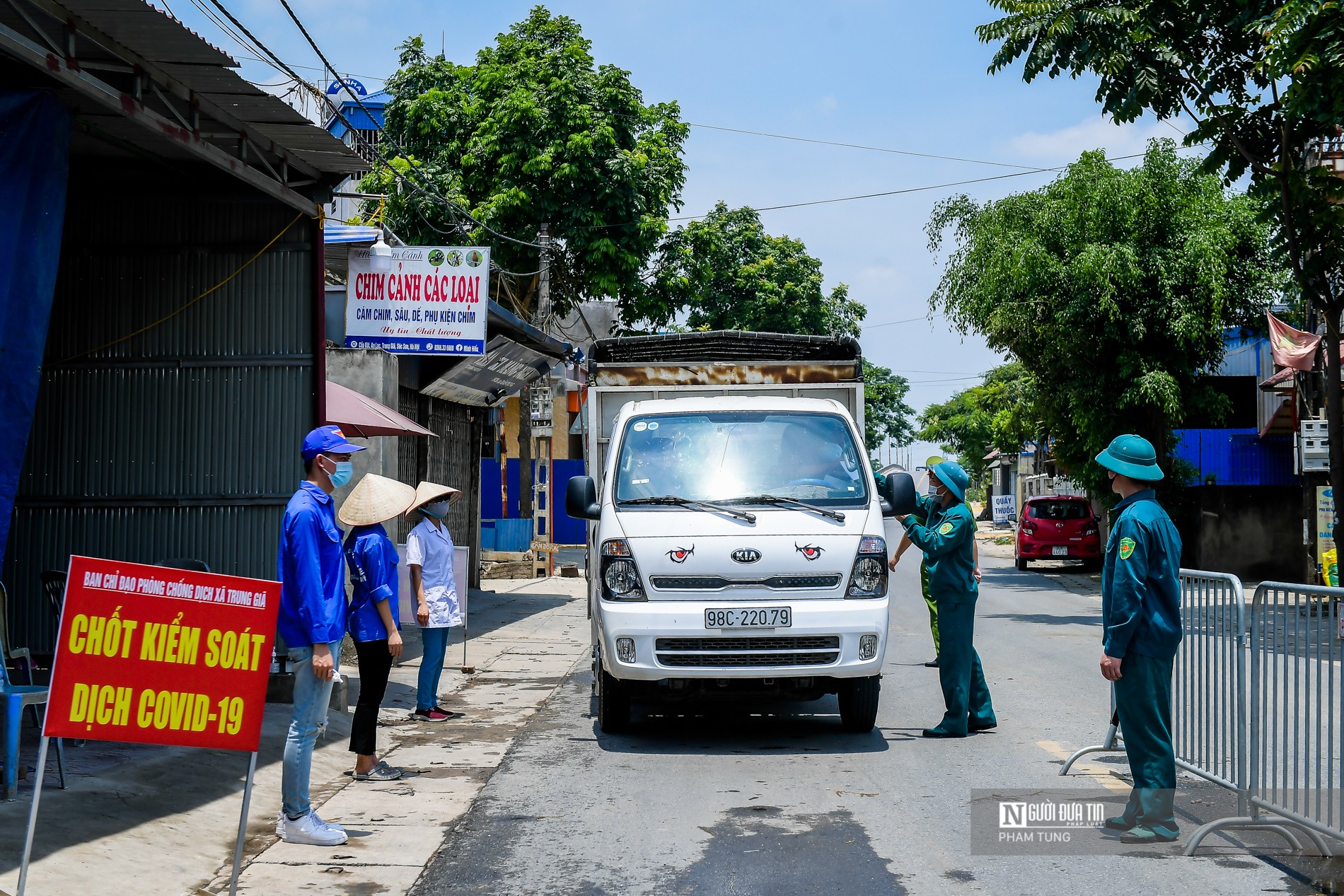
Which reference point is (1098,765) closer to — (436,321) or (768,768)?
(768,768)

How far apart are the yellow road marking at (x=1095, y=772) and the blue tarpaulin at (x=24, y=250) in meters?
5.97

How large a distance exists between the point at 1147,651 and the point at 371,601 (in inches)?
160

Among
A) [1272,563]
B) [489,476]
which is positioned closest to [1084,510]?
[1272,563]

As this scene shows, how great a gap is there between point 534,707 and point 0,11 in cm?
635

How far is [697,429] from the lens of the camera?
9.16 m

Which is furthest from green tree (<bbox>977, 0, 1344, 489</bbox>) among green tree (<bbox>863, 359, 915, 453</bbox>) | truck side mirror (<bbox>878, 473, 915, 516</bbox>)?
green tree (<bbox>863, 359, 915, 453</bbox>)

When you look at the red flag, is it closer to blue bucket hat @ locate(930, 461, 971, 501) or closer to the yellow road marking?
blue bucket hat @ locate(930, 461, 971, 501)

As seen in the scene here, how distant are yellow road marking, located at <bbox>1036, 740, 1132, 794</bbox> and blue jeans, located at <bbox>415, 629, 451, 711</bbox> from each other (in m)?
4.38

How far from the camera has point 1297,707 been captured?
5551 millimetres

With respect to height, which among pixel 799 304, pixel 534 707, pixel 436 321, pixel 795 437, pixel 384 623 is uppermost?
pixel 799 304

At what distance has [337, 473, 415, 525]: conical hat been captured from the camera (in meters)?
7.19

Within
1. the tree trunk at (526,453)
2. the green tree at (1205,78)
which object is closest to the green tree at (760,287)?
the tree trunk at (526,453)

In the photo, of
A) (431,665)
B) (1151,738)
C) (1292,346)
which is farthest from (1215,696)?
(1292,346)

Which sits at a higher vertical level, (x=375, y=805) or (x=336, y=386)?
(x=336, y=386)
